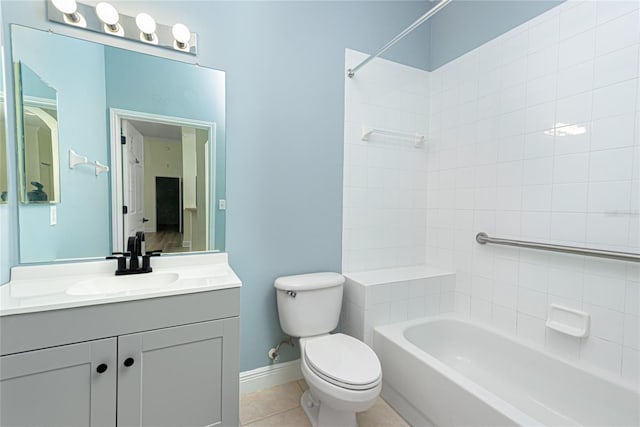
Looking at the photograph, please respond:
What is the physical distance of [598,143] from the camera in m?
1.39

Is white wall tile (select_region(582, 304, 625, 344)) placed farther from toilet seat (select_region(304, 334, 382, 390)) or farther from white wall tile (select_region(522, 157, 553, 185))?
toilet seat (select_region(304, 334, 382, 390))

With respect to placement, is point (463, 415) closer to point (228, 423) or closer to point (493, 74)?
point (228, 423)

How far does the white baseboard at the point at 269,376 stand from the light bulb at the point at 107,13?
79.3 inches

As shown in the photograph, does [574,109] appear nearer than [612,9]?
No

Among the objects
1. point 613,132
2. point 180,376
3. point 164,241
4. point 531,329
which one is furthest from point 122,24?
point 531,329

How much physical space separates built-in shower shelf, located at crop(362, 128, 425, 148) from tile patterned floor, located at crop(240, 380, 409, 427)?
1724 mm

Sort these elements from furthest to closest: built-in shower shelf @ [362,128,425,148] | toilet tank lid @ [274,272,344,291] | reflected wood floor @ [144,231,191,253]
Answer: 1. built-in shower shelf @ [362,128,425,148]
2. toilet tank lid @ [274,272,344,291]
3. reflected wood floor @ [144,231,191,253]

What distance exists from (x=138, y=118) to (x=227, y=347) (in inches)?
49.1

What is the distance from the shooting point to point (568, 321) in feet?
4.82

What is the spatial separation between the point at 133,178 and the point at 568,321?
94.2 inches

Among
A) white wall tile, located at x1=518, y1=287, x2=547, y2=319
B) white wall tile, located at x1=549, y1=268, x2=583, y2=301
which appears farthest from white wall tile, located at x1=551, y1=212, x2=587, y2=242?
white wall tile, located at x1=518, y1=287, x2=547, y2=319

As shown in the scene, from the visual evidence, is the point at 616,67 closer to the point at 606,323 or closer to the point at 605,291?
the point at 605,291

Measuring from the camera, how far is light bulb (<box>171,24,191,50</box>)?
4.85 ft

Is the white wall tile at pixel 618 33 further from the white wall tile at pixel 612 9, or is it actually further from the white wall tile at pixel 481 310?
the white wall tile at pixel 481 310
